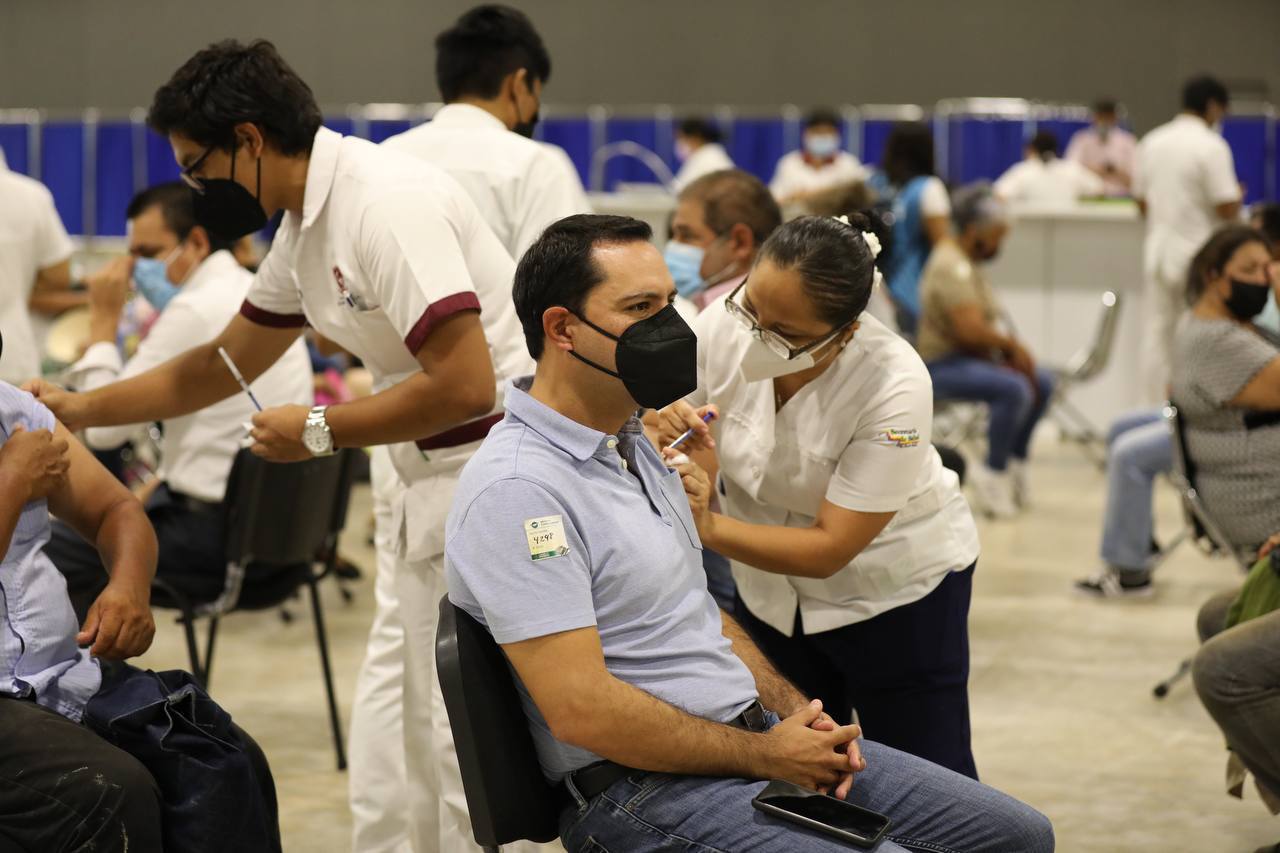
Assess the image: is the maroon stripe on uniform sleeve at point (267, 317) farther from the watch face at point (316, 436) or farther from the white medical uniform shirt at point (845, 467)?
the white medical uniform shirt at point (845, 467)

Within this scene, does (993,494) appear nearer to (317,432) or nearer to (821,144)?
(821,144)

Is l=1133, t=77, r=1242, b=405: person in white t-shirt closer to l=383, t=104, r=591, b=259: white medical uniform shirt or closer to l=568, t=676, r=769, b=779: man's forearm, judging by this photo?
l=383, t=104, r=591, b=259: white medical uniform shirt

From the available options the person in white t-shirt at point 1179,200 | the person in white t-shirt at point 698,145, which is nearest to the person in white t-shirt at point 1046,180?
the person in white t-shirt at point 698,145

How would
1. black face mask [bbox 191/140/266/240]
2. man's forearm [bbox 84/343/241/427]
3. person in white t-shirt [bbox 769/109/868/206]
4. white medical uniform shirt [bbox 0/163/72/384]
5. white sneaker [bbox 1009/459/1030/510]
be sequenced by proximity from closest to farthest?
black face mask [bbox 191/140/266/240], man's forearm [bbox 84/343/241/427], white medical uniform shirt [bbox 0/163/72/384], white sneaker [bbox 1009/459/1030/510], person in white t-shirt [bbox 769/109/868/206]

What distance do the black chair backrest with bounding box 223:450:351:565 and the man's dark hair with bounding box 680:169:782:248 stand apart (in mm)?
1019

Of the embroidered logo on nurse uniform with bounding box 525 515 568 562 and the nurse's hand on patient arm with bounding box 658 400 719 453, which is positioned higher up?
the nurse's hand on patient arm with bounding box 658 400 719 453

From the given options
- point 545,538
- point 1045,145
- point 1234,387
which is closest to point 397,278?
point 545,538

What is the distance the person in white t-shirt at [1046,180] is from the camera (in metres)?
10.1

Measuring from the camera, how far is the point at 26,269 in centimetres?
416

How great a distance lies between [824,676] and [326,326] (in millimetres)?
1029

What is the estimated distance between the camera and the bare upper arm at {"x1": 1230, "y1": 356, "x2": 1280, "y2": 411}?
3475 millimetres

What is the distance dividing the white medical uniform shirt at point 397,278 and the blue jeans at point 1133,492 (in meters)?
2.87

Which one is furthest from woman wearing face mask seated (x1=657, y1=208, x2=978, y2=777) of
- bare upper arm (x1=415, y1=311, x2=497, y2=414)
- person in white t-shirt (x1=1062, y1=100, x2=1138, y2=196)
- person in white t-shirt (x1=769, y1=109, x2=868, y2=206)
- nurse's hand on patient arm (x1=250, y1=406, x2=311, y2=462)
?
person in white t-shirt (x1=1062, y1=100, x2=1138, y2=196)

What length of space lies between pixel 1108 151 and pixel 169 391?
9820mm
